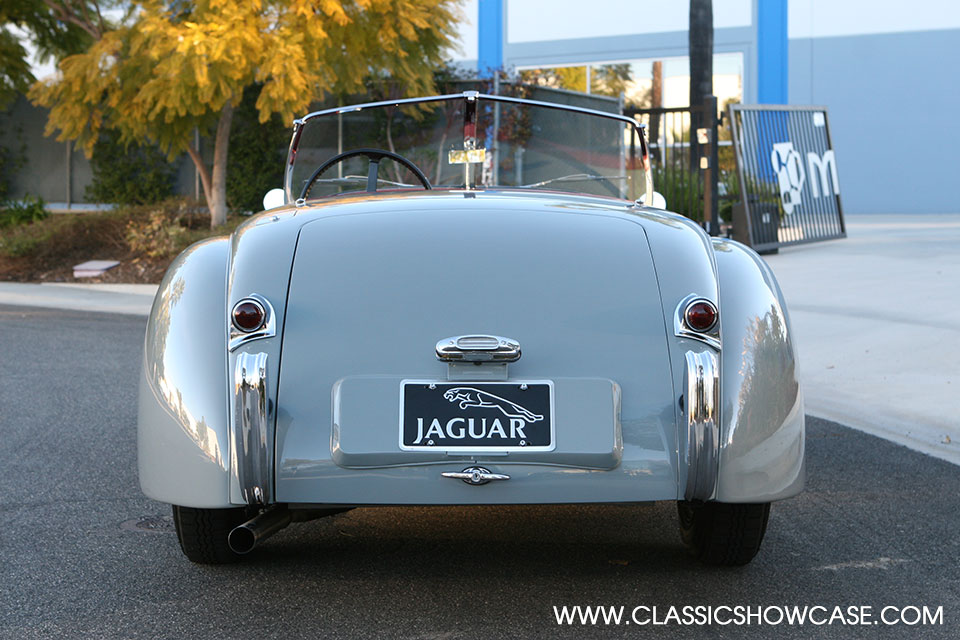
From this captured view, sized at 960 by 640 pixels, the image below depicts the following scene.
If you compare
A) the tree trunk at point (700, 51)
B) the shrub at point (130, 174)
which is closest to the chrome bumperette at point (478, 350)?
the tree trunk at point (700, 51)

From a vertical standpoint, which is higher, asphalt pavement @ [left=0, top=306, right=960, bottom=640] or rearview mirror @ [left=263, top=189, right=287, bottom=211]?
rearview mirror @ [left=263, top=189, right=287, bottom=211]

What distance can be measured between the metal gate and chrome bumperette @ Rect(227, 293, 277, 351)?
1289 cm

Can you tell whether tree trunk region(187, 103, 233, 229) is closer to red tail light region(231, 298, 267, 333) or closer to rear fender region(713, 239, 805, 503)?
red tail light region(231, 298, 267, 333)

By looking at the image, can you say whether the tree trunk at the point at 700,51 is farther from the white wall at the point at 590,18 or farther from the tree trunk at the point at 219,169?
the white wall at the point at 590,18

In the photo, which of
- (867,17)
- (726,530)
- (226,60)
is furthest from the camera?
(867,17)

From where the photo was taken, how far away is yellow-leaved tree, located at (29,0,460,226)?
1359 cm

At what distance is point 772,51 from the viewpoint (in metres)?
23.7

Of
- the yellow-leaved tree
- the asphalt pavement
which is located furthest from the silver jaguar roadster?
the yellow-leaved tree

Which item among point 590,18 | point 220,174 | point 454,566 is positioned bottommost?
point 454,566

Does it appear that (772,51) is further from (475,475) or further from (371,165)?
(475,475)

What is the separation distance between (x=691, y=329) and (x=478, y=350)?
22.5 inches

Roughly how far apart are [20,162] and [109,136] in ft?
8.84

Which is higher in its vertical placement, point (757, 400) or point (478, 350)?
point (478, 350)

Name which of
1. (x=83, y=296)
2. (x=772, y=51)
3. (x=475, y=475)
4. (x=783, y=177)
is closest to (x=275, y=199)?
(x=475, y=475)
